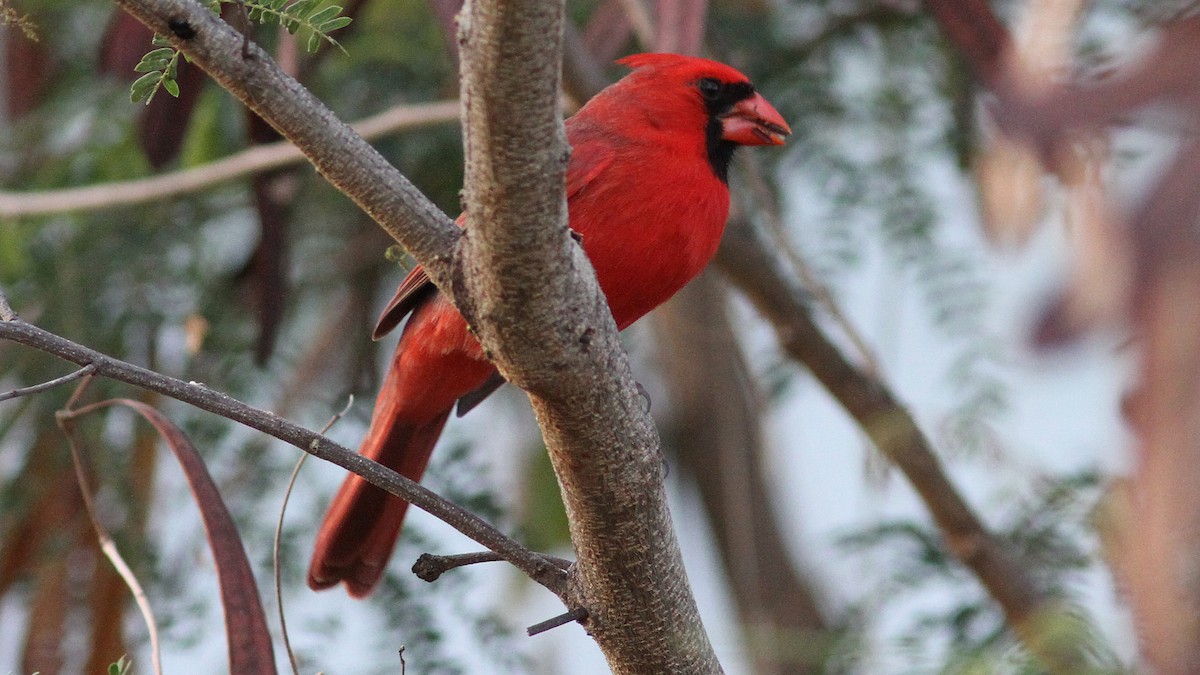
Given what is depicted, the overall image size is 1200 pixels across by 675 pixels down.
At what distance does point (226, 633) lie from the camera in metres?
1.57

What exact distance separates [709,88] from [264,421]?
A: 4.54 feet

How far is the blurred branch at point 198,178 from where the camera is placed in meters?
2.63

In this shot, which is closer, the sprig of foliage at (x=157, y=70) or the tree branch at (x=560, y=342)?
the tree branch at (x=560, y=342)

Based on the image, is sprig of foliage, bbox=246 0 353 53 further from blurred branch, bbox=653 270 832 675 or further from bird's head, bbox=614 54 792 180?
blurred branch, bbox=653 270 832 675

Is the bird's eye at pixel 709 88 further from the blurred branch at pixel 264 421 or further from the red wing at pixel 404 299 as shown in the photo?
the blurred branch at pixel 264 421

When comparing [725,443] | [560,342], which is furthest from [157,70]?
[725,443]

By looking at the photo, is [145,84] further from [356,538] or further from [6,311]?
[356,538]

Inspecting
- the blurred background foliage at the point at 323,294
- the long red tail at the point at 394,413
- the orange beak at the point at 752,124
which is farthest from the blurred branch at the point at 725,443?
the long red tail at the point at 394,413

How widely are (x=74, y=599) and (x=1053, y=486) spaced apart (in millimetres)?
1857

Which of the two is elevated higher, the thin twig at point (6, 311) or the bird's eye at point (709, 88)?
the bird's eye at point (709, 88)

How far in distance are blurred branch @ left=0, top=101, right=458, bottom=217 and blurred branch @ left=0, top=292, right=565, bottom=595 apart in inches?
54.0

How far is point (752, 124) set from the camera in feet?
7.91

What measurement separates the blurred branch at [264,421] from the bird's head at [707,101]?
3.59 feet

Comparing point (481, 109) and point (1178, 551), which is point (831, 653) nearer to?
point (481, 109)
